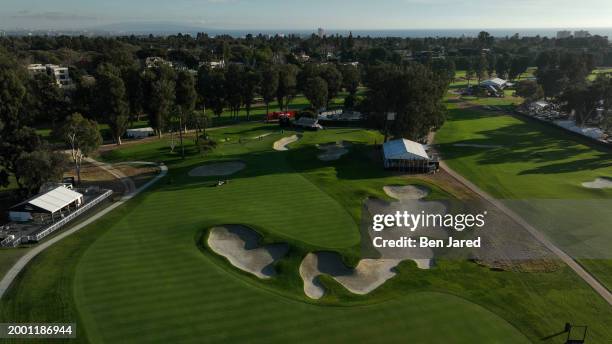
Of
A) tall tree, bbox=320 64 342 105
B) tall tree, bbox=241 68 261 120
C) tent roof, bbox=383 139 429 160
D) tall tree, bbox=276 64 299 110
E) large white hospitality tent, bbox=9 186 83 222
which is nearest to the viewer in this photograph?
large white hospitality tent, bbox=9 186 83 222

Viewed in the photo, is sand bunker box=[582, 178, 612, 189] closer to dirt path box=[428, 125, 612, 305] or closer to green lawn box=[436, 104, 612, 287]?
green lawn box=[436, 104, 612, 287]

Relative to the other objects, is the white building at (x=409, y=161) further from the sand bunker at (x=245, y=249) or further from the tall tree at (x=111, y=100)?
the tall tree at (x=111, y=100)

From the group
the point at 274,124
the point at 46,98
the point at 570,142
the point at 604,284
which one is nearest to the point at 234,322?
the point at 604,284

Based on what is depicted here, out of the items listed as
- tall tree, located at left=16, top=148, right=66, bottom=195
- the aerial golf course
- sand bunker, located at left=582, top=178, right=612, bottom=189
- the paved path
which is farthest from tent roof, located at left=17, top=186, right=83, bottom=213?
sand bunker, located at left=582, top=178, right=612, bottom=189

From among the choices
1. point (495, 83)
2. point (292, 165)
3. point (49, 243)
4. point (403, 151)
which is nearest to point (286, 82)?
point (292, 165)

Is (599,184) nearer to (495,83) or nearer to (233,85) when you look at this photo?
(233,85)

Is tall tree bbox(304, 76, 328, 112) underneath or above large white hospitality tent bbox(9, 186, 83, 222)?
above
